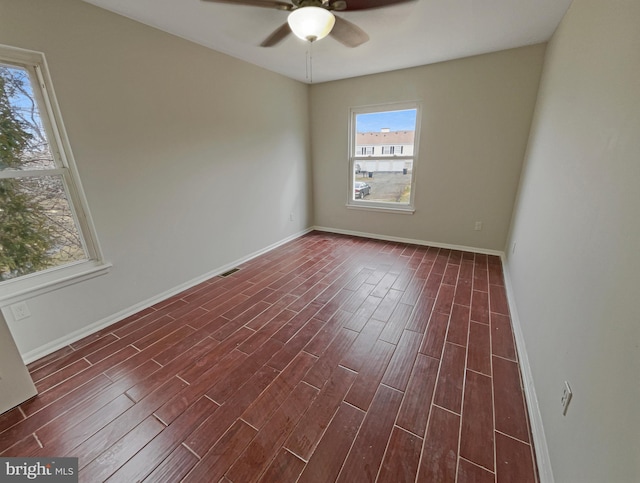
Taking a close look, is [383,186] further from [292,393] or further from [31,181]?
[31,181]

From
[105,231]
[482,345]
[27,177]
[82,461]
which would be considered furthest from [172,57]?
[482,345]

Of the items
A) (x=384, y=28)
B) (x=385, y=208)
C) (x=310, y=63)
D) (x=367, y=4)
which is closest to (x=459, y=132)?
(x=385, y=208)

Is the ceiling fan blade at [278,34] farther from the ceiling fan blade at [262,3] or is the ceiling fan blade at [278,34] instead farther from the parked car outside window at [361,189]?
the parked car outside window at [361,189]

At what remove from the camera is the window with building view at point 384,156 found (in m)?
3.66

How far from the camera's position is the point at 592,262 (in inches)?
39.4

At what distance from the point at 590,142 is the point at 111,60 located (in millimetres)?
3082

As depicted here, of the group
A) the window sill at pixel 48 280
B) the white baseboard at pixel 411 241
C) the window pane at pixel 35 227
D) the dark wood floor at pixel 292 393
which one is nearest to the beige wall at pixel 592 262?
the dark wood floor at pixel 292 393

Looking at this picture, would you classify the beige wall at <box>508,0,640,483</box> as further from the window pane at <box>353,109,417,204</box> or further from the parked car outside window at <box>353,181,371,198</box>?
the parked car outside window at <box>353,181,371,198</box>

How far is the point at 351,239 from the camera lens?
14.0ft

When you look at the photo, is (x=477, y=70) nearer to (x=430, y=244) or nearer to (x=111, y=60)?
(x=430, y=244)

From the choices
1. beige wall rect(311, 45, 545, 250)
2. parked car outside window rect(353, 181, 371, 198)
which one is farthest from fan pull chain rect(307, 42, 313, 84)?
parked car outside window rect(353, 181, 371, 198)

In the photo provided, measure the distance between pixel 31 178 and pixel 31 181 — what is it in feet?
0.07

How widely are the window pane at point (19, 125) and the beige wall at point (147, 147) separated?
0.54 feet

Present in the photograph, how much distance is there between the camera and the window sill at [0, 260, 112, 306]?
5.57ft
